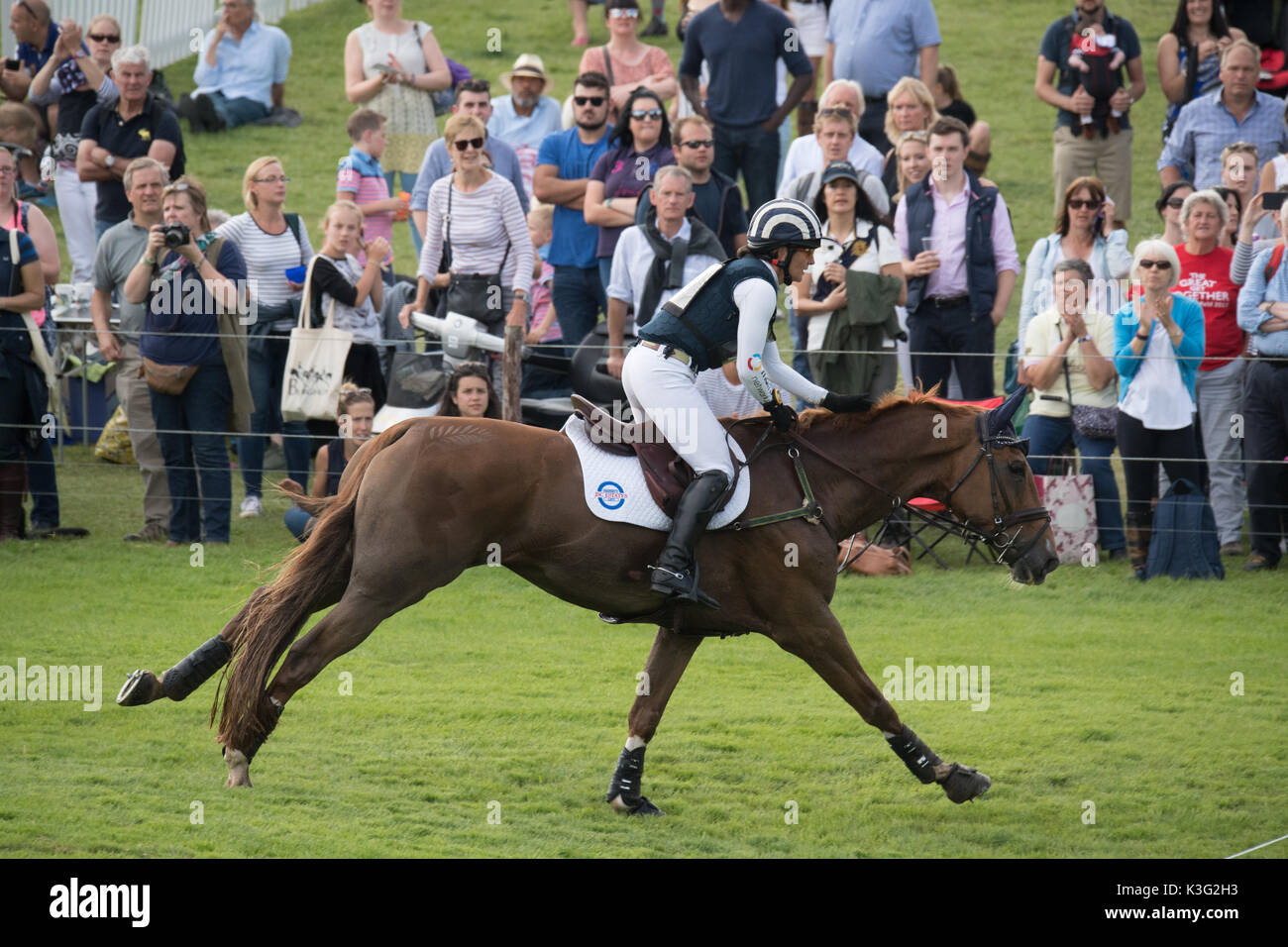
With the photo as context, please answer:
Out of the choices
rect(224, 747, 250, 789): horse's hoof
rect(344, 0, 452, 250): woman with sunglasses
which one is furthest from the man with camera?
rect(224, 747, 250, 789): horse's hoof

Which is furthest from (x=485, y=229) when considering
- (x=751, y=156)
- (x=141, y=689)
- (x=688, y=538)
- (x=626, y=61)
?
(x=141, y=689)

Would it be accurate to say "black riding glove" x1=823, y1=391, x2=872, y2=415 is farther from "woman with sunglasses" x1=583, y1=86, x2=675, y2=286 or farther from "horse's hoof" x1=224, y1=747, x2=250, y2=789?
"woman with sunglasses" x1=583, y1=86, x2=675, y2=286

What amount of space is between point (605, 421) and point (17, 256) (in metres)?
6.25

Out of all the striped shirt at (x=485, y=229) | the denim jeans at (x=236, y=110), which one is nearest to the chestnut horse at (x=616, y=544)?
the striped shirt at (x=485, y=229)

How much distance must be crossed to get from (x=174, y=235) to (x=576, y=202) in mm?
3435

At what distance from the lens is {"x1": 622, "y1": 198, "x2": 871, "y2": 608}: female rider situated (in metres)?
7.38

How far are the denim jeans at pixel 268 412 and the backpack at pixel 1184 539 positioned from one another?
645cm

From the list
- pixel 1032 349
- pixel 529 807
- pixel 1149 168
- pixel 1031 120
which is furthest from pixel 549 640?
pixel 1031 120

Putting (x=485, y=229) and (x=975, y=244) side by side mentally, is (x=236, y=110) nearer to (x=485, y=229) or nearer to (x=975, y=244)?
(x=485, y=229)

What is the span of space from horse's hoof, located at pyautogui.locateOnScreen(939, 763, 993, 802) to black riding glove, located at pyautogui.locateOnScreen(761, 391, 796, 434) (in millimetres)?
1841

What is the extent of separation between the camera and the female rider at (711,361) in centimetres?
738

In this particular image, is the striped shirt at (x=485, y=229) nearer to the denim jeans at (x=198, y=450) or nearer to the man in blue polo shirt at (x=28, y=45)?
the denim jeans at (x=198, y=450)

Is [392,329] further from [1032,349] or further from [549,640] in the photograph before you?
[1032,349]

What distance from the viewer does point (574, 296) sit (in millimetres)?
13414
